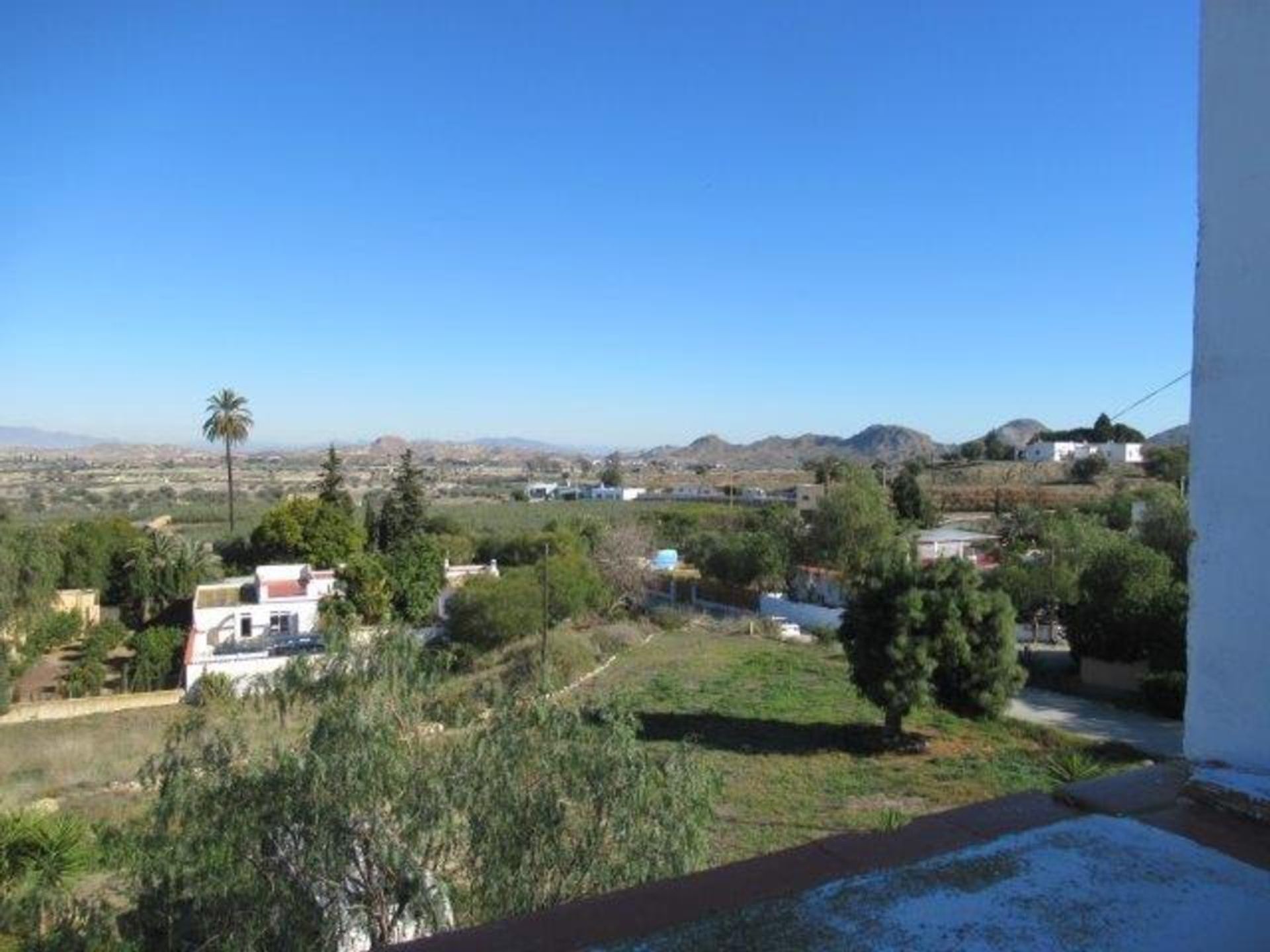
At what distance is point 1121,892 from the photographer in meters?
1.65

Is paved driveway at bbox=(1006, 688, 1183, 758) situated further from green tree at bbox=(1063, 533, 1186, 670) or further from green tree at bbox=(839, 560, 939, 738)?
green tree at bbox=(839, 560, 939, 738)

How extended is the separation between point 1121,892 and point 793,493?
73931 millimetres

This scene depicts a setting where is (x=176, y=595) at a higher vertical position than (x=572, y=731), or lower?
lower

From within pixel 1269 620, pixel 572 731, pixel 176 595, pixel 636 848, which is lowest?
pixel 176 595

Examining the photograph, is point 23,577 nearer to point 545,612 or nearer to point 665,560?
point 545,612

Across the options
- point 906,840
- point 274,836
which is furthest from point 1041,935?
point 274,836

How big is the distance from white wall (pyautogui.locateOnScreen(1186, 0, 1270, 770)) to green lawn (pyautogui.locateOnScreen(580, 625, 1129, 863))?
27.7ft

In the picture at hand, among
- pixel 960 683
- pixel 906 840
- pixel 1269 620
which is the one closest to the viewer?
pixel 906 840

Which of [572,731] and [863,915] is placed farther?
[572,731]

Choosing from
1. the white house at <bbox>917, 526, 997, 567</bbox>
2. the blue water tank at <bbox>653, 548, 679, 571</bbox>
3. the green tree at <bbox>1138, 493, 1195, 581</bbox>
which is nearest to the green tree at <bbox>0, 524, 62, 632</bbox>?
the blue water tank at <bbox>653, 548, 679, 571</bbox>

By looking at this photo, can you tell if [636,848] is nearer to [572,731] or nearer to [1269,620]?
[572,731]

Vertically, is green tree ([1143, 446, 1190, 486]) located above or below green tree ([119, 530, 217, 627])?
above

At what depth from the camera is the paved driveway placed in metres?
17.8

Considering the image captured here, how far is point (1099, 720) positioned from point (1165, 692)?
1918 millimetres
